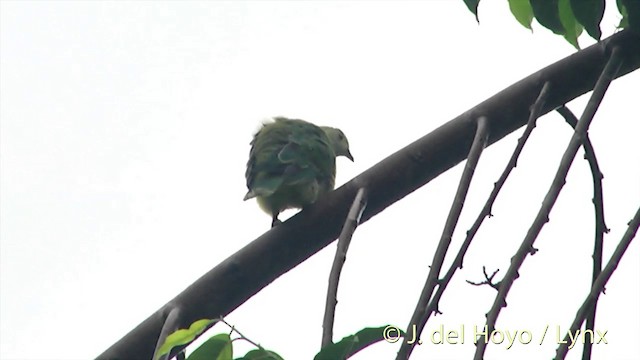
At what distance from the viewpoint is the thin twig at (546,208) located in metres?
1.98

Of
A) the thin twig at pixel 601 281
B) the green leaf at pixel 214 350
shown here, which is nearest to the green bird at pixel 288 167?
the green leaf at pixel 214 350

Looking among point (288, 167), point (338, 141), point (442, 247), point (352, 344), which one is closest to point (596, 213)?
point (442, 247)

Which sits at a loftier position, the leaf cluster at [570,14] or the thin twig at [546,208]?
the leaf cluster at [570,14]

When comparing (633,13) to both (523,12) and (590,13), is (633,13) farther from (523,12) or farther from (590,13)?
(523,12)

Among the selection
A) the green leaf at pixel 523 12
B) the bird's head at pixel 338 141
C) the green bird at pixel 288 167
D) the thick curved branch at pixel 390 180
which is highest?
the bird's head at pixel 338 141

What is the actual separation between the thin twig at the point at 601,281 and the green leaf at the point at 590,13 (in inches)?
24.7

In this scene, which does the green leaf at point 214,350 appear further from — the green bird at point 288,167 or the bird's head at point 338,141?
the bird's head at point 338,141

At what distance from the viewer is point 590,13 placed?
256cm

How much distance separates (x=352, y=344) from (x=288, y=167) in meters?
2.85

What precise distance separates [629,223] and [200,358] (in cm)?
94

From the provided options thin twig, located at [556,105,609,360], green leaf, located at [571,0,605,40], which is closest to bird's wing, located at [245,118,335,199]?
thin twig, located at [556,105,609,360]

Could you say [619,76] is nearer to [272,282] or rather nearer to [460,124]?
[460,124]

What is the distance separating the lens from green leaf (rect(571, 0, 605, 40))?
254 cm

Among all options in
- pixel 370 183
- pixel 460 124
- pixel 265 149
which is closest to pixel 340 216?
pixel 370 183
